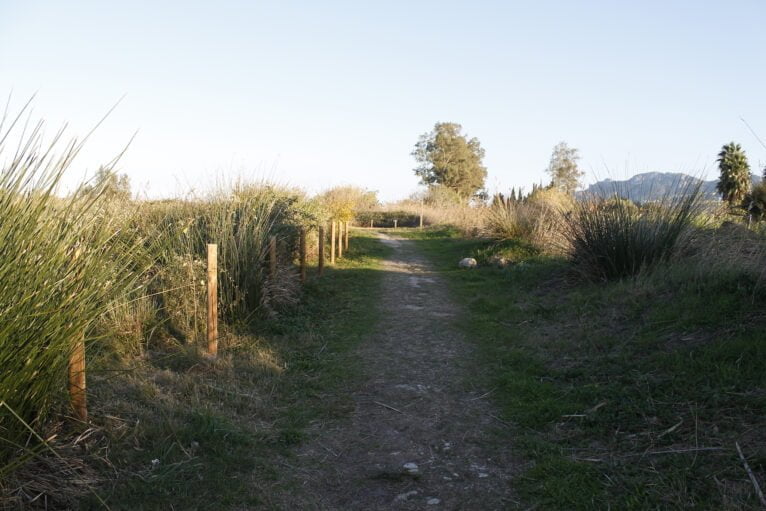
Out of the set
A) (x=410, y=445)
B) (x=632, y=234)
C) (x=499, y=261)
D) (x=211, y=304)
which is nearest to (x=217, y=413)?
(x=410, y=445)

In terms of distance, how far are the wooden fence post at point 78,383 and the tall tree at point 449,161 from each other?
50769 mm

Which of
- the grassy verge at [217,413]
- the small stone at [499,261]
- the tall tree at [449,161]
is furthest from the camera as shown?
the tall tree at [449,161]

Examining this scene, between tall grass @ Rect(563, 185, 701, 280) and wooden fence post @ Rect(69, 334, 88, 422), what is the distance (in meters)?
6.58

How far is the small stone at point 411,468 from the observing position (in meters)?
3.54

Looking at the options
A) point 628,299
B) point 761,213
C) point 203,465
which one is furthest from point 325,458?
point 761,213

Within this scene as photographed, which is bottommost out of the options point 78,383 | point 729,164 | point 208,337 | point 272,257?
point 208,337

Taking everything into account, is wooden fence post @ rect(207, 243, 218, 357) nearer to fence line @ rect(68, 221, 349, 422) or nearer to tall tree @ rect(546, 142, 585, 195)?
fence line @ rect(68, 221, 349, 422)

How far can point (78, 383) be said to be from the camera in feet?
10.8

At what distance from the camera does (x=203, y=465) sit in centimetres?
336

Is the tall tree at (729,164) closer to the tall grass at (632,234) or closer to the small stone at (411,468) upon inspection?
the tall grass at (632,234)

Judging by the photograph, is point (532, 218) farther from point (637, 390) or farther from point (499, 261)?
point (637, 390)

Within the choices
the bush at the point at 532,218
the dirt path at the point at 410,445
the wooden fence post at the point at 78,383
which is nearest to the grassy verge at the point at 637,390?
the dirt path at the point at 410,445

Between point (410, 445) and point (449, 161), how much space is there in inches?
2019

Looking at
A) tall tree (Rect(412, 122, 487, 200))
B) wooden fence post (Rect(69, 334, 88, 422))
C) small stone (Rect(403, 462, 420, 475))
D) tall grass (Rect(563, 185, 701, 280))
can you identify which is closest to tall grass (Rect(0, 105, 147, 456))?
wooden fence post (Rect(69, 334, 88, 422))
